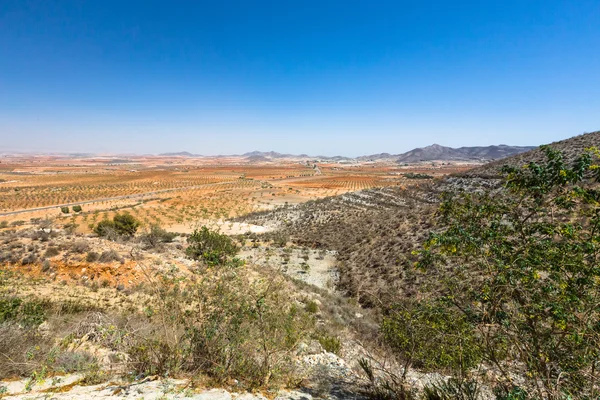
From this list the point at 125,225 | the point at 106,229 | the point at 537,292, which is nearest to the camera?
the point at 537,292

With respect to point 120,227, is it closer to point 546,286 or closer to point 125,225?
point 125,225

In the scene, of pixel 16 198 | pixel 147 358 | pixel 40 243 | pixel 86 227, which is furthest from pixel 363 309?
pixel 16 198

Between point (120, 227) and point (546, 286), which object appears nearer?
point (546, 286)

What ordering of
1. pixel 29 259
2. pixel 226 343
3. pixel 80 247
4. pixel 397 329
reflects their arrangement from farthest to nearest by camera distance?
pixel 80 247, pixel 29 259, pixel 397 329, pixel 226 343

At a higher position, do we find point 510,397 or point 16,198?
point 510,397

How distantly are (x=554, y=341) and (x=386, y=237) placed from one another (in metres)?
15.8

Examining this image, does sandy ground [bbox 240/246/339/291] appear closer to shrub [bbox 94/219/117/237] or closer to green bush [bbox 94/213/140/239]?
shrub [bbox 94/219/117/237]

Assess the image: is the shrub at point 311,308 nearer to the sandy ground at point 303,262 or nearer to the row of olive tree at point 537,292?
the sandy ground at point 303,262

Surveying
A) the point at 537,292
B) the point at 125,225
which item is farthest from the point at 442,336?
the point at 125,225

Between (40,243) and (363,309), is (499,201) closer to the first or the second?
(363,309)

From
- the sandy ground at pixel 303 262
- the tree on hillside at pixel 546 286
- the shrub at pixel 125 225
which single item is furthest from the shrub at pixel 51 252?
the tree on hillside at pixel 546 286

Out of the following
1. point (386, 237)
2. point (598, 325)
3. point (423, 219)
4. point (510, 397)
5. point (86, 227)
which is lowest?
point (86, 227)

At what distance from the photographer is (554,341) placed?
11.3 feet

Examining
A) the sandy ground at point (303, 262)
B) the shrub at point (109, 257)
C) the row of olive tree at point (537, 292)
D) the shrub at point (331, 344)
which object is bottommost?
the sandy ground at point (303, 262)
